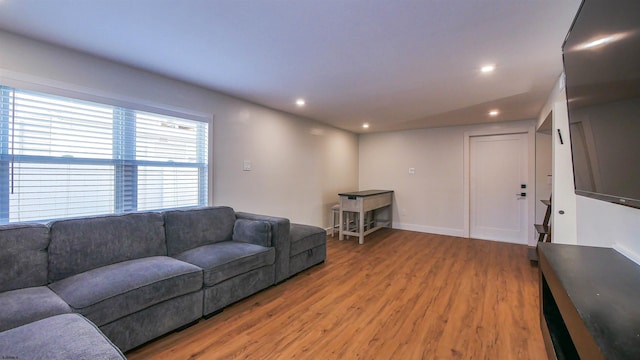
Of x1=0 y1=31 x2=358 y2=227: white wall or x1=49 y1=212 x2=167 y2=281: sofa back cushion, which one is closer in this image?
x1=49 y1=212 x2=167 y2=281: sofa back cushion

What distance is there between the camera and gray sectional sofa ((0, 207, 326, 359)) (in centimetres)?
128

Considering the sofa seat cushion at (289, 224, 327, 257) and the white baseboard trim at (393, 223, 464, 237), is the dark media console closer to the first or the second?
the sofa seat cushion at (289, 224, 327, 257)

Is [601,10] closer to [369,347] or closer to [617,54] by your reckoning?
[617,54]

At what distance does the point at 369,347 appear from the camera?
1904 mm

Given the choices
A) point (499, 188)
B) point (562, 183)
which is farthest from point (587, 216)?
point (499, 188)

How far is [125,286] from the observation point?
1766 mm

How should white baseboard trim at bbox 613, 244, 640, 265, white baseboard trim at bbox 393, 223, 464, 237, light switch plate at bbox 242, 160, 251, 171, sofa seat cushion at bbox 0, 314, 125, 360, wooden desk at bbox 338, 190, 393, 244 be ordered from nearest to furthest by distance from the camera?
sofa seat cushion at bbox 0, 314, 125, 360 < white baseboard trim at bbox 613, 244, 640, 265 < light switch plate at bbox 242, 160, 251, 171 < wooden desk at bbox 338, 190, 393, 244 < white baseboard trim at bbox 393, 223, 464, 237

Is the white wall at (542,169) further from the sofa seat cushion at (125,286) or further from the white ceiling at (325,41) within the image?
the sofa seat cushion at (125,286)

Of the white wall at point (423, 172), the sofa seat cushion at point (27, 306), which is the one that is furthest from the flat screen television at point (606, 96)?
the white wall at point (423, 172)

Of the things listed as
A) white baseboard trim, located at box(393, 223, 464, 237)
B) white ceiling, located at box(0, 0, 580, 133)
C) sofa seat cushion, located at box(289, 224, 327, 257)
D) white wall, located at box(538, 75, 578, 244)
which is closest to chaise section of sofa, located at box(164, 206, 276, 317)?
sofa seat cushion, located at box(289, 224, 327, 257)

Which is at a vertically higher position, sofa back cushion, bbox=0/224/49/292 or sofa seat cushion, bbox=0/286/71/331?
sofa back cushion, bbox=0/224/49/292

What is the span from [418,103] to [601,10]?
267 cm

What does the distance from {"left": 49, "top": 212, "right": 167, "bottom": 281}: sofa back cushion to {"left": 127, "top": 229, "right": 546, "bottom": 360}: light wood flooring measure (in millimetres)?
773

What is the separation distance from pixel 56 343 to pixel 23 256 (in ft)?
3.67
